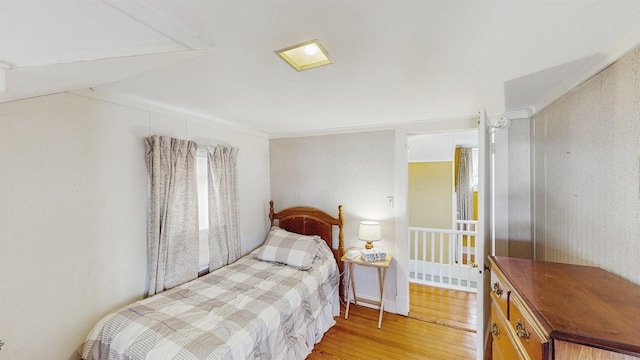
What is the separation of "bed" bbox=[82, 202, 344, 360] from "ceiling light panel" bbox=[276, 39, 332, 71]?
1.72 m

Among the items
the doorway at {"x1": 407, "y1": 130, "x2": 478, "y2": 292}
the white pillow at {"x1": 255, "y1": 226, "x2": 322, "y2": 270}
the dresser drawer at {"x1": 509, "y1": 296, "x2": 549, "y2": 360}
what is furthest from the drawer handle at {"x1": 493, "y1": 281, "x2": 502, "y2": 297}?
the doorway at {"x1": 407, "y1": 130, "x2": 478, "y2": 292}

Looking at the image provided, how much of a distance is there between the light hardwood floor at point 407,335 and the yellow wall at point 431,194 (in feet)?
5.24

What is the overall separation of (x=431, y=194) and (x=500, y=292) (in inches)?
137

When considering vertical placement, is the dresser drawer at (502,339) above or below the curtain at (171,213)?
below

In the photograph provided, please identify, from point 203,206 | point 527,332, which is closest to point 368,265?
point 527,332

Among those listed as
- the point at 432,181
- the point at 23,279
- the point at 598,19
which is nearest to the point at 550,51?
the point at 598,19

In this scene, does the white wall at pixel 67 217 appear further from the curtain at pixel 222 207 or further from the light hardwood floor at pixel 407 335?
the light hardwood floor at pixel 407 335

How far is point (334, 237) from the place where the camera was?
126 inches

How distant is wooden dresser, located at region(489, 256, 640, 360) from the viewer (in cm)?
73

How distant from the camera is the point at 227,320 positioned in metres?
1.72

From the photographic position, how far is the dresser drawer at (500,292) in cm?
120

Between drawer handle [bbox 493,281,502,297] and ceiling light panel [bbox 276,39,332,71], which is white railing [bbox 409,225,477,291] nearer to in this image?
drawer handle [bbox 493,281,502,297]

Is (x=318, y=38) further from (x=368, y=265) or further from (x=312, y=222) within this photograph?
(x=312, y=222)

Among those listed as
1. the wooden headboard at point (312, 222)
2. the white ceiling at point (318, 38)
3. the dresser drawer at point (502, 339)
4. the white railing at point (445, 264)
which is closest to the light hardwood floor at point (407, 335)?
the white railing at point (445, 264)
